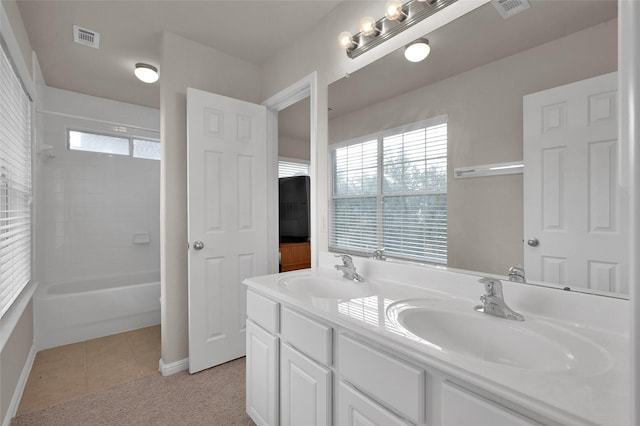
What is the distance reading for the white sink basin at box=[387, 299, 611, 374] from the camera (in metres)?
0.78

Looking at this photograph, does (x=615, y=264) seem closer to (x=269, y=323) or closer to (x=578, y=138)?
(x=578, y=138)

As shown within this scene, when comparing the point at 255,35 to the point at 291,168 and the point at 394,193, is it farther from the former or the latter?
the point at 394,193

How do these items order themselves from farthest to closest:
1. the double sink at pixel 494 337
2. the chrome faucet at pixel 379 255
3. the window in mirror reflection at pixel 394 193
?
the chrome faucet at pixel 379 255 < the window in mirror reflection at pixel 394 193 < the double sink at pixel 494 337

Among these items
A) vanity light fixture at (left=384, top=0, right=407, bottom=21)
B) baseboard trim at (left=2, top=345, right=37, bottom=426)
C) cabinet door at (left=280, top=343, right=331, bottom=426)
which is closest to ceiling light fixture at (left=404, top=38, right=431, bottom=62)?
vanity light fixture at (left=384, top=0, right=407, bottom=21)

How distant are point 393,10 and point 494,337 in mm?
1483

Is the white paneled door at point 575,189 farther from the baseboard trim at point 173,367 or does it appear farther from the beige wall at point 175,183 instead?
the baseboard trim at point 173,367

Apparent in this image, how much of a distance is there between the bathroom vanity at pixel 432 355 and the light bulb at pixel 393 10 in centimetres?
122

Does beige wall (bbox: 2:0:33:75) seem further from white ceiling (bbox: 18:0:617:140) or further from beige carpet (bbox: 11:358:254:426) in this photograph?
beige carpet (bbox: 11:358:254:426)

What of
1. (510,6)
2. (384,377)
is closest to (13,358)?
(384,377)

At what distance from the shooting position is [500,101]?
1.16 m

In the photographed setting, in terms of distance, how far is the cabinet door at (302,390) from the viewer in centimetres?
112

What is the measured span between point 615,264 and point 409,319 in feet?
2.06

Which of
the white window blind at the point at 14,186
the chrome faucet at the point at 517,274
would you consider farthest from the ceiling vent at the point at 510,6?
the white window blind at the point at 14,186

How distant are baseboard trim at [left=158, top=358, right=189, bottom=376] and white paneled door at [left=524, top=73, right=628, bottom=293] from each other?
2.30m
